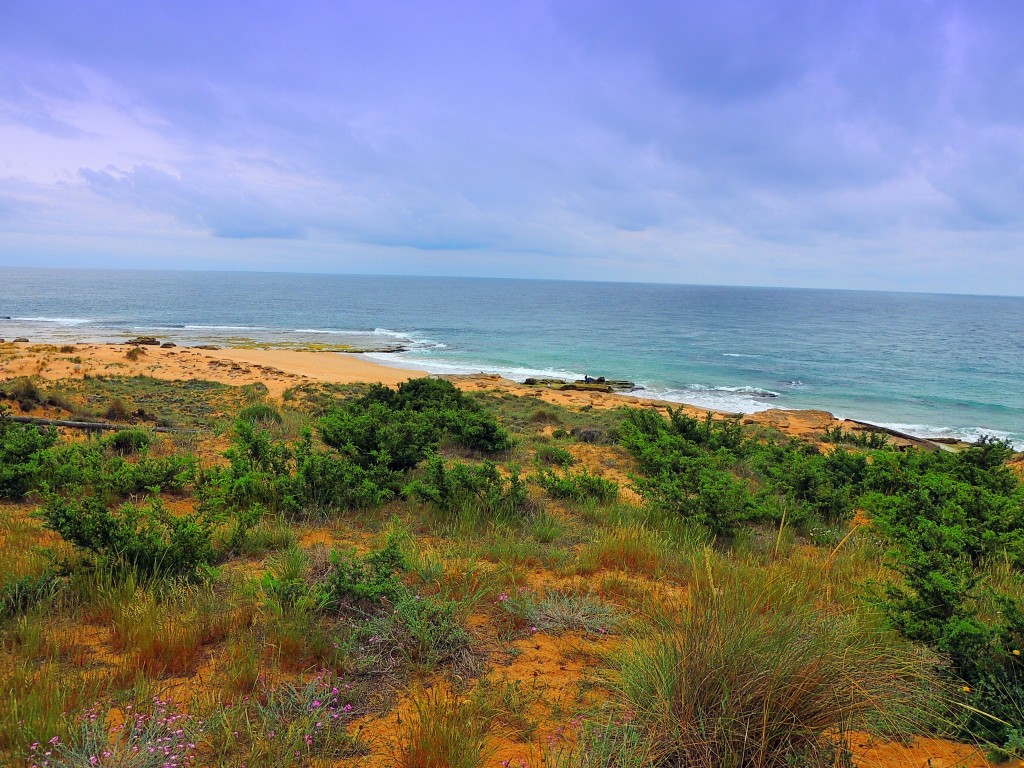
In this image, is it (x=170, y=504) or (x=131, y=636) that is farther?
(x=170, y=504)

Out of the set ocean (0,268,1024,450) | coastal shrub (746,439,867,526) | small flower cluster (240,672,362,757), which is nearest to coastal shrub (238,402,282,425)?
coastal shrub (746,439,867,526)

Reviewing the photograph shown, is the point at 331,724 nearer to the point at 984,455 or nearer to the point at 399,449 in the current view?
the point at 399,449

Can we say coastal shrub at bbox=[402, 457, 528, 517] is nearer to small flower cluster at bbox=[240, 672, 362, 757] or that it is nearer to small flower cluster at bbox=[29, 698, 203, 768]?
small flower cluster at bbox=[240, 672, 362, 757]

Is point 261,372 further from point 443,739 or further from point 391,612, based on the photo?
point 443,739

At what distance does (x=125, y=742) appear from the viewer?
8.04 ft

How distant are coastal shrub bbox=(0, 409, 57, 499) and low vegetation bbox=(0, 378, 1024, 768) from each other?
1.2 inches

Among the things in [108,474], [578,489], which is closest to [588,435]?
[578,489]

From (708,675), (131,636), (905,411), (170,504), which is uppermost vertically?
(708,675)

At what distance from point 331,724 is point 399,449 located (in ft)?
18.1

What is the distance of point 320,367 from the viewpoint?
125 feet

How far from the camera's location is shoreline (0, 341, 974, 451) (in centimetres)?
2494

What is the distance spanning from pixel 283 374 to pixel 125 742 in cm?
3137

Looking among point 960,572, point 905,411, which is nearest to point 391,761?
point 960,572

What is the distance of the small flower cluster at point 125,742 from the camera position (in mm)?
2246
